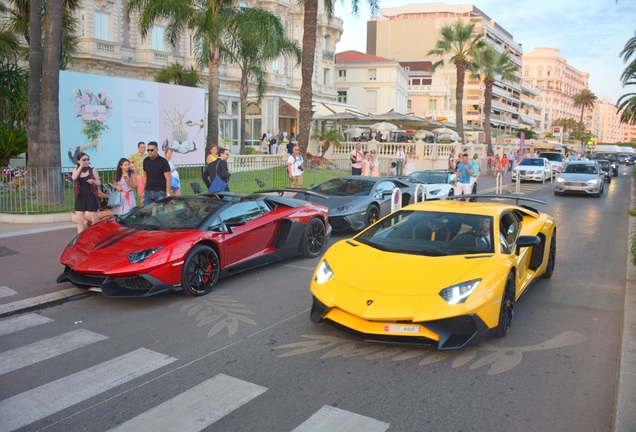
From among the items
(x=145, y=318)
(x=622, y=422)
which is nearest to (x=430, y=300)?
(x=622, y=422)

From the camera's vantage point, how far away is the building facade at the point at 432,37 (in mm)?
102250

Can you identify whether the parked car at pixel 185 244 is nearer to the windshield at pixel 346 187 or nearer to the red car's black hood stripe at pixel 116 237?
the red car's black hood stripe at pixel 116 237

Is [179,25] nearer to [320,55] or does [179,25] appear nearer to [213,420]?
[213,420]

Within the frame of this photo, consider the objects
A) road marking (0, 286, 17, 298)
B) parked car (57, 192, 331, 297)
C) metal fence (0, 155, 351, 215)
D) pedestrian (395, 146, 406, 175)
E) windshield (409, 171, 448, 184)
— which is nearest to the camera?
parked car (57, 192, 331, 297)

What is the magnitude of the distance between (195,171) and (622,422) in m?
17.2

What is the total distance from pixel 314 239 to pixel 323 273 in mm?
4127

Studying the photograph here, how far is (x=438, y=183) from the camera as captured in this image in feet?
59.8

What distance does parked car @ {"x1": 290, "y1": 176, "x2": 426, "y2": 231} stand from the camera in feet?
40.4

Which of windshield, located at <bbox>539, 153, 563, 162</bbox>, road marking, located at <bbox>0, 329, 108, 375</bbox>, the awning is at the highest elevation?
the awning

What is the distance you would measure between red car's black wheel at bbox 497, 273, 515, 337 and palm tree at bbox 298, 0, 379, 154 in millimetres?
16831

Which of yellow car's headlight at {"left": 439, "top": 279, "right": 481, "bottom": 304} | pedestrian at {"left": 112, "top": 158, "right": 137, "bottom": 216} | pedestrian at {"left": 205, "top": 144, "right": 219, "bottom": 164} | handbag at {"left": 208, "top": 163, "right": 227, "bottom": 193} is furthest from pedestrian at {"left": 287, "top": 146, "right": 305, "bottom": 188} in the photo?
yellow car's headlight at {"left": 439, "top": 279, "right": 481, "bottom": 304}

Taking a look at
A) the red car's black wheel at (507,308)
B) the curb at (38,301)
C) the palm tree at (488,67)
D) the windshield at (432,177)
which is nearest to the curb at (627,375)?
the red car's black wheel at (507,308)

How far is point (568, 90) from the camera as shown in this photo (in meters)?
181

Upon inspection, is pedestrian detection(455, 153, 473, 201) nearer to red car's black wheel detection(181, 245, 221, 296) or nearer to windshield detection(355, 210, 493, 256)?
windshield detection(355, 210, 493, 256)
